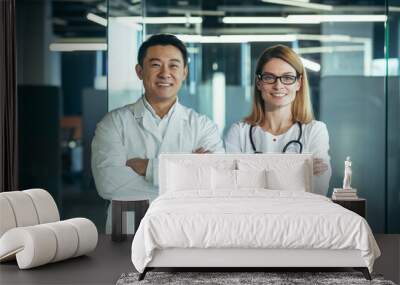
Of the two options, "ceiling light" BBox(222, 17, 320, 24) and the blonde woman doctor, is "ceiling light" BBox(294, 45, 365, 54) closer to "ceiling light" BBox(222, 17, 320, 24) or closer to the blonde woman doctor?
the blonde woman doctor

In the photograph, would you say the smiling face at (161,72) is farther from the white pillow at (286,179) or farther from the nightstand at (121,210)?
the white pillow at (286,179)

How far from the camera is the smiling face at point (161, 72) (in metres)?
8.26

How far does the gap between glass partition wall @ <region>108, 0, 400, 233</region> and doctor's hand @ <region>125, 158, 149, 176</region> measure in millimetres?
814

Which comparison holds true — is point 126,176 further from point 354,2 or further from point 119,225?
point 354,2

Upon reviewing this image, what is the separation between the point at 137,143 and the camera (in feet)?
27.1

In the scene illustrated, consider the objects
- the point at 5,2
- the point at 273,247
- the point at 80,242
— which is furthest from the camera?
the point at 5,2

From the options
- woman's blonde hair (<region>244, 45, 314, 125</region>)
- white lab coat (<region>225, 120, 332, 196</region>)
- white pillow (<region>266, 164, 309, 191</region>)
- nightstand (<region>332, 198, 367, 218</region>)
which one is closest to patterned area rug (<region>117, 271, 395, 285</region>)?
nightstand (<region>332, 198, 367, 218</region>)

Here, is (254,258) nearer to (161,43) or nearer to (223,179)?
(223,179)

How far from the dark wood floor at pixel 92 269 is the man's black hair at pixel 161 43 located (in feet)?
7.53

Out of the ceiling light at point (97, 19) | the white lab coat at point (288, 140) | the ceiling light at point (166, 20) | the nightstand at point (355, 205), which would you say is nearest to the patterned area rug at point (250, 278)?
the nightstand at point (355, 205)

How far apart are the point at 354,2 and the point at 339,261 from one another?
11.6 feet

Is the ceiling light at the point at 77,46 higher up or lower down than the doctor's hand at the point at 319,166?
higher up

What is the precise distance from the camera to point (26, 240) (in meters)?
5.96

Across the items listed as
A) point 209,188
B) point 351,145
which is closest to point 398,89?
point 351,145
